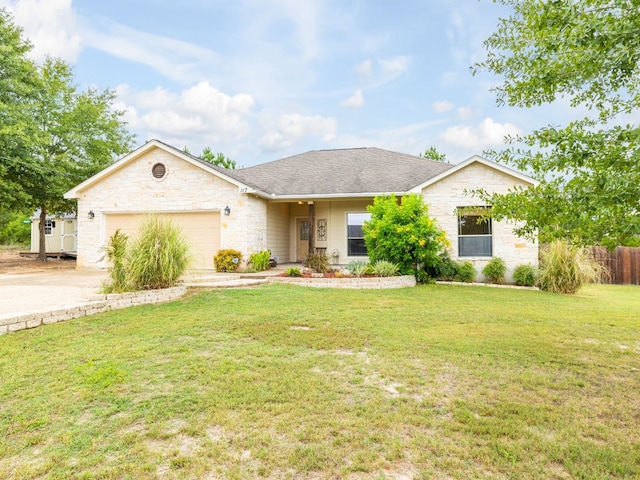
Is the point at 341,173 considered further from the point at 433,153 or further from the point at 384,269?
the point at 433,153

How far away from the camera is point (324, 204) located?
1644cm

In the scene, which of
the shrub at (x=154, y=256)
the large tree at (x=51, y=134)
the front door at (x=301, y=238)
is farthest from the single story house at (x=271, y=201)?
the shrub at (x=154, y=256)

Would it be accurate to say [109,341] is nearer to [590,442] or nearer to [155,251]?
[155,251]

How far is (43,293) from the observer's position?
880 cm

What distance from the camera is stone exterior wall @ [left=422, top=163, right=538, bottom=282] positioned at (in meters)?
12.8

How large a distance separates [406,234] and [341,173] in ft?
20.1

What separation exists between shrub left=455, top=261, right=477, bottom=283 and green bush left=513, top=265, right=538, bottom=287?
1.29 metres

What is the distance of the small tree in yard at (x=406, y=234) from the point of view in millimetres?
11281

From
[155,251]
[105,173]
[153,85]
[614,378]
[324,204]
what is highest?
[153,85]

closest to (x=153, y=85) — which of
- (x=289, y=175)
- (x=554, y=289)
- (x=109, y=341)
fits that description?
(x=289, y=175)

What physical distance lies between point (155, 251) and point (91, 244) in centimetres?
805

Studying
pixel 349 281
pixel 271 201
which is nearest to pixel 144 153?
pixel 271 201

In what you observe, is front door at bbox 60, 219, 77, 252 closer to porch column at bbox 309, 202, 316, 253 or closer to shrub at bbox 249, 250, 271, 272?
shrub at bbox 249, 250, 271, 272

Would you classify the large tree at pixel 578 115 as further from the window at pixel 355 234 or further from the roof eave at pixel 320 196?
the window at pixel 355 234
